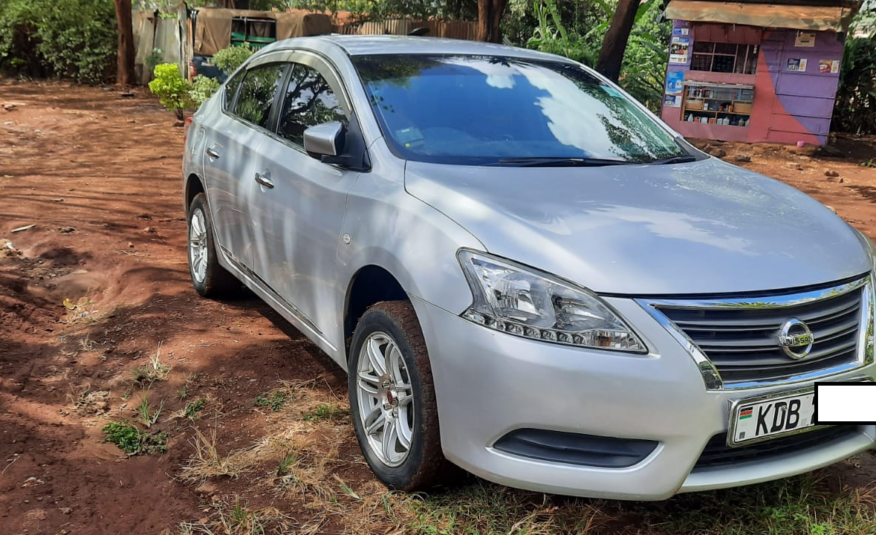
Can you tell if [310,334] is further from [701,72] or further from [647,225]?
[701,72]

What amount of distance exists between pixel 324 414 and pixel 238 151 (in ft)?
5.28

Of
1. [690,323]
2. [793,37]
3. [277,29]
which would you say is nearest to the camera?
[690,323]

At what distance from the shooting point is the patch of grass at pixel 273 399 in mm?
3939

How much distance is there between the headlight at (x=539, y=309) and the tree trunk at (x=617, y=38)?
8455 millimetres

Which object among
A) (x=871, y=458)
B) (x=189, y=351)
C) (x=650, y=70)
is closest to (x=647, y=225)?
(x=871, y=458)

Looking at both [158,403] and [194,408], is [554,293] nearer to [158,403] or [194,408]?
[194,408]

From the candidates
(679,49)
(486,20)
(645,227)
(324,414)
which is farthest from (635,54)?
(645,227)

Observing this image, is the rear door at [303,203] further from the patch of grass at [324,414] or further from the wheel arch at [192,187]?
the wheel arch at [192,187]

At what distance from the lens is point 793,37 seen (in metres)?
13.6

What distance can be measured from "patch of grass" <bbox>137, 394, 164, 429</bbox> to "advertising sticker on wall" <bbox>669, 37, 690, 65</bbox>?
12.3 metres

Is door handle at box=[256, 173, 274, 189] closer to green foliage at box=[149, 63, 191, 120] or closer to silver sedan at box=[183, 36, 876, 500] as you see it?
silver sedan at box=[183, 36, 876, 500]

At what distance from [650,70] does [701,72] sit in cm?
238

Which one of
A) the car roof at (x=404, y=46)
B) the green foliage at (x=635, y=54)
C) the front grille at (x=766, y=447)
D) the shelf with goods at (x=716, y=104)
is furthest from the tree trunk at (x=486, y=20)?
the front grille at (x=766, y=447)

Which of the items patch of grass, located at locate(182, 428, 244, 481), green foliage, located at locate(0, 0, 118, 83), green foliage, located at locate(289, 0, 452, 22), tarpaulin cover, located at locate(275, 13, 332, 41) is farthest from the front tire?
green foliage, located at locate(289, 0, 452, 22)
